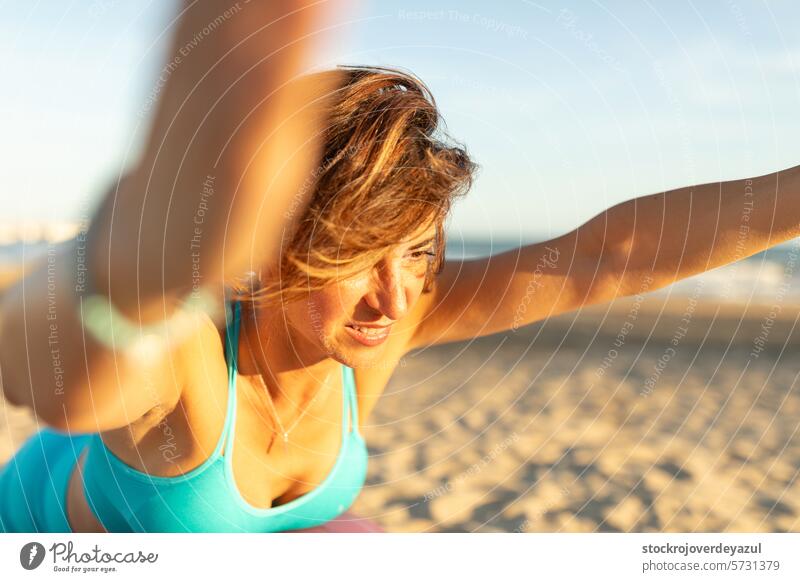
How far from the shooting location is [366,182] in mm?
971

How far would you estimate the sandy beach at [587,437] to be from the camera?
6.19 feet

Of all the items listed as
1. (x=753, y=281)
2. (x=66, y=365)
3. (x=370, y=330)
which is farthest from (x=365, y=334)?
(x=753, y=281)

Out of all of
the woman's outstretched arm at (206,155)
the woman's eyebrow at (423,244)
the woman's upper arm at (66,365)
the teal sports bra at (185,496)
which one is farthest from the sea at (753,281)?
the woman's outstretched arm at (206,155)

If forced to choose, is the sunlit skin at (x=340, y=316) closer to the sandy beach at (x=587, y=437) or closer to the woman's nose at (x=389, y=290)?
the woman's nose at (x=389, y=290)

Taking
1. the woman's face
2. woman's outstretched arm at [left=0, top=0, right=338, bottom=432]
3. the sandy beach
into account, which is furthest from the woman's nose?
the sandy beach

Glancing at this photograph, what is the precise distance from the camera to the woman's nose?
41.5 inches

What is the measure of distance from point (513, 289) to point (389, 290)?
195mm

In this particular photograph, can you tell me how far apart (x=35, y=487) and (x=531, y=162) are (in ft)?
3.26

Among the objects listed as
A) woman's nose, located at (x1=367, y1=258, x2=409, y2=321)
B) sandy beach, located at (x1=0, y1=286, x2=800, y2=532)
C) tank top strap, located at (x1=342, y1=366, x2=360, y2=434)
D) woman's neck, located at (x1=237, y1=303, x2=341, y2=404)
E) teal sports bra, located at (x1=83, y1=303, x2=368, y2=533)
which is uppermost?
woman's nose, located at (x1=367, y1=258, x2=409, y2=321)

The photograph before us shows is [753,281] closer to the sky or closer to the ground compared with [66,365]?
closer to the ground

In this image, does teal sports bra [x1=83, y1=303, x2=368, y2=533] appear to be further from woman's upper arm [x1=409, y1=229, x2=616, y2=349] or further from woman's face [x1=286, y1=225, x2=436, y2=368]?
woman's upper arm [x1=409, y1=229, x2=616, y2=349]

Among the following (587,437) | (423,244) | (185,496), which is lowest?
(587,437)

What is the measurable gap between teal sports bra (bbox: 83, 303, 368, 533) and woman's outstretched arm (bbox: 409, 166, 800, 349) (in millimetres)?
360

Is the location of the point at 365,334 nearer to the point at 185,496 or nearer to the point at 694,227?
the point at 185,496
